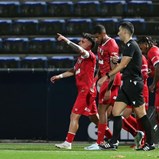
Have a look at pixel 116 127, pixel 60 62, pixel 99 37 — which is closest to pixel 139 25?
pixel 60 62

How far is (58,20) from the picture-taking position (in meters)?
20.3

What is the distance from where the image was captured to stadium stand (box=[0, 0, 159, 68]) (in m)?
19.6

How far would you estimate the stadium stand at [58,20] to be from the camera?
1956 centimetres

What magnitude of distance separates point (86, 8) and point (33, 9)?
1.60 m

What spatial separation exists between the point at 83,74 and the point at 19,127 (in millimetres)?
3496

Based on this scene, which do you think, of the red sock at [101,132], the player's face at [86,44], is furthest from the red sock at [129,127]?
the player's face at [86,44]

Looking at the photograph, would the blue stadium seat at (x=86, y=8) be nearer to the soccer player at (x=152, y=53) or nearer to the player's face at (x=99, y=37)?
the soccer player at (x=152, y=53)

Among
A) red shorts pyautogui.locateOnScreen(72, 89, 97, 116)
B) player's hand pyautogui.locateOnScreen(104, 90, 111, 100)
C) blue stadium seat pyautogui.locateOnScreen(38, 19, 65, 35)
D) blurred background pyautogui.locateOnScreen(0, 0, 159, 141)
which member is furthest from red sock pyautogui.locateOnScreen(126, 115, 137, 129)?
blue stadium seat pyautogui.locateOnScreen(38, 19, 65, 35)

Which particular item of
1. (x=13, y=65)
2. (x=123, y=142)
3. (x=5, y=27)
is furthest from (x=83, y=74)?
(x=5, y=27)

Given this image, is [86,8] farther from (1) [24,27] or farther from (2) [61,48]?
(1) [24,27]

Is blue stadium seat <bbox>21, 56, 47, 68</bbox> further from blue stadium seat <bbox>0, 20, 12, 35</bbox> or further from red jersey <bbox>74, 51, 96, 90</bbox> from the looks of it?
red jersey <bbox>74, 51, 96, 90</bbox>

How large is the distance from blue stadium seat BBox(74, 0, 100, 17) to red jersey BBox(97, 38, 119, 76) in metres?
8.88

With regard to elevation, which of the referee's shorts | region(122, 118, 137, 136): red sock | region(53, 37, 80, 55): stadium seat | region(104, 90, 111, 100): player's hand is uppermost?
region(53, 37, 80, 55): stadium seat

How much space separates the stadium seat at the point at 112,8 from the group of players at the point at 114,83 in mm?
7715
